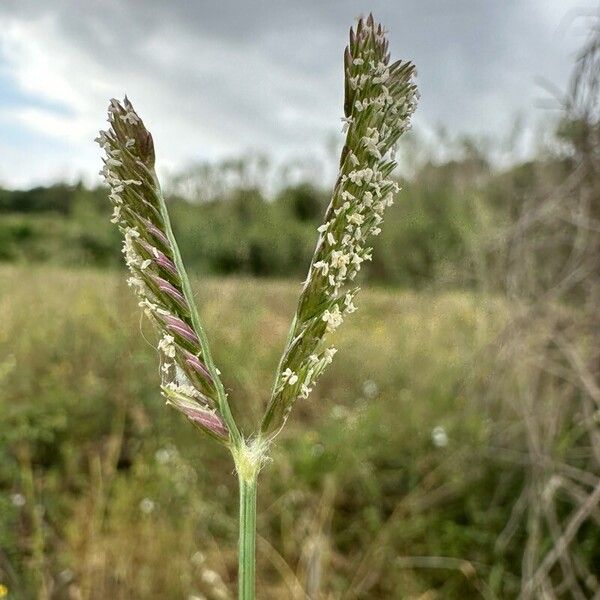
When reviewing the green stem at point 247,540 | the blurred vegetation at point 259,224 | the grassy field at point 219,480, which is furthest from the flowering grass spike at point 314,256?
the blurred vegetation at point 259,224

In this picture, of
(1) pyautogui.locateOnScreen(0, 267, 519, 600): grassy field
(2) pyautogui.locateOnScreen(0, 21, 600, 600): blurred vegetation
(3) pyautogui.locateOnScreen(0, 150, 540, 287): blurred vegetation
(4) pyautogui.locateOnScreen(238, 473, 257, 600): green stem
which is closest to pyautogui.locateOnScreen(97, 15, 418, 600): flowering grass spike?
(4) pyautogui.locateOnScreen(238, 473, 257, 600): green stem

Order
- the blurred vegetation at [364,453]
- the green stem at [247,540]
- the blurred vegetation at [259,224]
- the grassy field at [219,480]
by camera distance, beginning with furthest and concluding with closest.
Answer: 1. the blurred vegetation at [259,224]
2. the grassy field at [219,480]
3. the blurred vegetation at [364,453]
4. the green stem at [247,540]

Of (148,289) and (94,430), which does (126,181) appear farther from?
(94,430)

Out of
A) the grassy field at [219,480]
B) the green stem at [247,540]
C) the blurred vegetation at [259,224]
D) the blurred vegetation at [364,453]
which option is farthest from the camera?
the blurred vegetation at [259,224]

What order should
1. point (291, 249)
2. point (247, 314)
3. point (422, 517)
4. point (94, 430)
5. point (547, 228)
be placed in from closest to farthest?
point (547, 228) → point (422, 517) → point (94, 430) → point (247, 314) → point (291, 249)

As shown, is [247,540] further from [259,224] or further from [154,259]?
[259,224]

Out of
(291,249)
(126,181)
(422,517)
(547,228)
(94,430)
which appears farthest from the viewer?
(291,249)

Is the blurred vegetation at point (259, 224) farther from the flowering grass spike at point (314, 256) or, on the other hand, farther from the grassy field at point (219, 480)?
the flowering grass spike at point (314, 256)

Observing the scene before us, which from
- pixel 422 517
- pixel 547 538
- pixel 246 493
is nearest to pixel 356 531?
pixel 422 517
